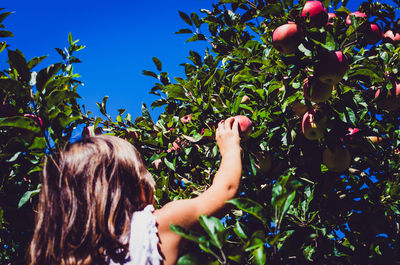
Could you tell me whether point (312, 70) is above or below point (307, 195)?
above

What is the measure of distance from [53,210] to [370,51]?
2.62 metres

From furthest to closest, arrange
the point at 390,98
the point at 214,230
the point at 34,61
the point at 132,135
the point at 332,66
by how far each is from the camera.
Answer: the point at 132,135
the point at 390,98
the point at 34,61
the point at 332,66
the point at 214,230

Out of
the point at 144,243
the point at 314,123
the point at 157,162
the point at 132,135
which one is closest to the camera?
the point at 144,243

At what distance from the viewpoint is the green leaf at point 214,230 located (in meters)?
0.92

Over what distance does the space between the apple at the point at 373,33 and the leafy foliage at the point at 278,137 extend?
1.2 inches

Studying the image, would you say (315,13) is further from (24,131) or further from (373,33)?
(24,131)

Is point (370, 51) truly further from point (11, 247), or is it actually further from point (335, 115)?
point (11, 247)

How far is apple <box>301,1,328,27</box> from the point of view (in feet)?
6.05

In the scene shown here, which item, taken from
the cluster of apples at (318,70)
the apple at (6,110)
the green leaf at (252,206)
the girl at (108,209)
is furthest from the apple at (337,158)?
the apple at (6,110)

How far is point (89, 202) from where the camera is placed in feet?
3.97

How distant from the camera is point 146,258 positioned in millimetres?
1094

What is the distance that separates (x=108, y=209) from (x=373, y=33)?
91.0 inches

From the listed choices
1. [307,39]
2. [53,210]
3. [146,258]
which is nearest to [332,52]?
[307,39]

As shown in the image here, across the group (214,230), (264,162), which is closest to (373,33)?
(264,162)
